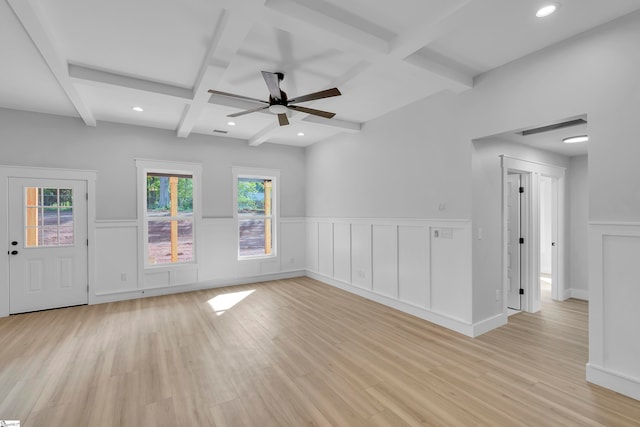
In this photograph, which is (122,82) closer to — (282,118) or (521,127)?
(282,118)

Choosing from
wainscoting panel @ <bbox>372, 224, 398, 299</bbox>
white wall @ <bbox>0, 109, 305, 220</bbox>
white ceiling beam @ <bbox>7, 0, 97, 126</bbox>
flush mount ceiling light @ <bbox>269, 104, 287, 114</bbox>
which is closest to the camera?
white ceiling beam @ <bbox>7, 0, 97, 126</bbox>

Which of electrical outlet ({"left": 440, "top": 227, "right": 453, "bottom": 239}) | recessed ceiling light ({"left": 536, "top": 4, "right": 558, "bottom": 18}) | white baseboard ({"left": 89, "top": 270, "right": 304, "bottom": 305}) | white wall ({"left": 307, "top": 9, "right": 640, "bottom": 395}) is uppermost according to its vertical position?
recessed ceiling light ({"left": 536, "top": 4, "right": 558, "bottom": 18})

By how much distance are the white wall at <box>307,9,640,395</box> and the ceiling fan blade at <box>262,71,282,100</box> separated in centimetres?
203

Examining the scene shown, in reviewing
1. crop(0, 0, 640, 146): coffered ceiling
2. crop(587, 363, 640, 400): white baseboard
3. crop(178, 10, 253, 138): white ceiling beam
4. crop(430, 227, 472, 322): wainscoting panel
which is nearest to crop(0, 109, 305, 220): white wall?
crop(0, 0, 640, 146): coffered ceiling

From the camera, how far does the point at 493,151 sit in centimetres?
363

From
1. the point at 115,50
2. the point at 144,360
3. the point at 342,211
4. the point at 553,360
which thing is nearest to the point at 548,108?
the point at 553,360

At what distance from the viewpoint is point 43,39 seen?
240 cm

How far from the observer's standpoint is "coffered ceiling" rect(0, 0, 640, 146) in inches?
86.4

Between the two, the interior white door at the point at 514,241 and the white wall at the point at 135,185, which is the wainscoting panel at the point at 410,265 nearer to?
the interior white door at the point at 514,241

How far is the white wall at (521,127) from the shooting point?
7.50 ft

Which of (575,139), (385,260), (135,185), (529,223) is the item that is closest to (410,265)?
(385,260)

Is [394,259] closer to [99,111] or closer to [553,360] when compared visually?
[553,360]

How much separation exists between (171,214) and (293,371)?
422 cm

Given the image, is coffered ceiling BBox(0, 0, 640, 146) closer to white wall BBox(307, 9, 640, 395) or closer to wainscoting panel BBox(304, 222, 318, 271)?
white wall BBox(307, 9, 640, 395)
